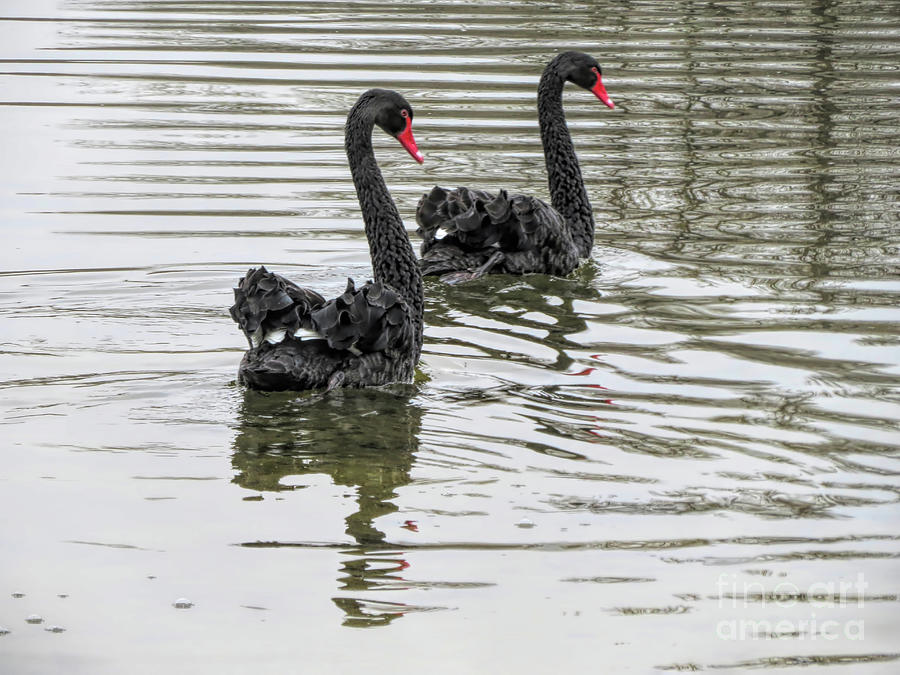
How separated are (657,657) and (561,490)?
110 cm

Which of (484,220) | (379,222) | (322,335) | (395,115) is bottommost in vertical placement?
(322,335)

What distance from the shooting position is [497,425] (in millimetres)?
5438

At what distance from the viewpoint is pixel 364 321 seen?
18.6 feet

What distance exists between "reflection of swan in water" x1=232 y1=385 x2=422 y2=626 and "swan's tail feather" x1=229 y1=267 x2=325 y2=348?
0.31m

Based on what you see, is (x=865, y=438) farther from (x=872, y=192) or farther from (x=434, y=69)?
(x=434, y=69)

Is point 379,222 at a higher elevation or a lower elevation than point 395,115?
lower

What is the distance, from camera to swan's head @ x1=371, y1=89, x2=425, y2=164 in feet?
21.2

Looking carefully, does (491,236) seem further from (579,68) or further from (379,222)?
(579,68)

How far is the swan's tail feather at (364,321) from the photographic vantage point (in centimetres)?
564

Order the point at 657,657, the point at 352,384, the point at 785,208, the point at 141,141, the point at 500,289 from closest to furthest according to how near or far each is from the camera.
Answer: the point at 657,657, the point at 352,384, the point at 500,289, the point at 785,208, the point at 141,141

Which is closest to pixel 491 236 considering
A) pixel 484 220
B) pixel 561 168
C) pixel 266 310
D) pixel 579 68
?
pixel 484 220

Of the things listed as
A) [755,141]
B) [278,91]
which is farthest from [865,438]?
[278,91]

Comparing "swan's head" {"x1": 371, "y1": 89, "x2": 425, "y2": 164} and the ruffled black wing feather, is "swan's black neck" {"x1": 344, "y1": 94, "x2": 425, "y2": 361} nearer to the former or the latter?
"swan's head" {"x1": 371, "y1": 89, "x2": 425, "y2": 164}

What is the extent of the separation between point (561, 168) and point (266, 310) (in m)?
3.22
